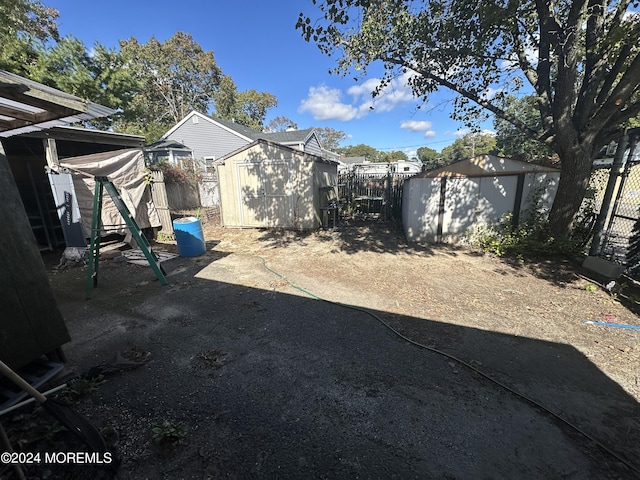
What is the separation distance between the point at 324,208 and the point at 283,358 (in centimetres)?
691

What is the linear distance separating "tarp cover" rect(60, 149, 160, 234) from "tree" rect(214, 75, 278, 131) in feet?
85.5

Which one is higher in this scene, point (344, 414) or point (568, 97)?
point (568, 97)

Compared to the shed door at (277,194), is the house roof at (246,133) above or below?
above

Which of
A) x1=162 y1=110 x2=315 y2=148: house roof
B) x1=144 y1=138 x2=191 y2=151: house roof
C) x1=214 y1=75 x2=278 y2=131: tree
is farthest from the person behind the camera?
x1=214 y1=75 x2=278 y2=131: tree

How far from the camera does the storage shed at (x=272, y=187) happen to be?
883cm

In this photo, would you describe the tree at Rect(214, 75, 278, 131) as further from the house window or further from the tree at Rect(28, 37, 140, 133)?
the tree at Rect(28, 37, 140, 133)

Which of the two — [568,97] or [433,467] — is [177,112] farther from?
[433,467]

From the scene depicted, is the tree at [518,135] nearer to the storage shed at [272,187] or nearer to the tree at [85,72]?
the storage shed at [272,187]

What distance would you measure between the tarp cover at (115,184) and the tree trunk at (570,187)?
9.75 meters

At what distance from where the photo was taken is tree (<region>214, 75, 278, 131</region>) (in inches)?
1146

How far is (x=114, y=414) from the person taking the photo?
210cm

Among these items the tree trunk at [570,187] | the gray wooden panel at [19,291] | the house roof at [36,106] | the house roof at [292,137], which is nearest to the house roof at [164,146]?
the house roof at [292,137]

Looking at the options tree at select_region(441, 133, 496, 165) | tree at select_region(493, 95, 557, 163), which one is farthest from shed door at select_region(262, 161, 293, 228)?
tree at select_region(441, 133, 496, 165)

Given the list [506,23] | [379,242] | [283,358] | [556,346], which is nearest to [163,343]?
[283,358]
